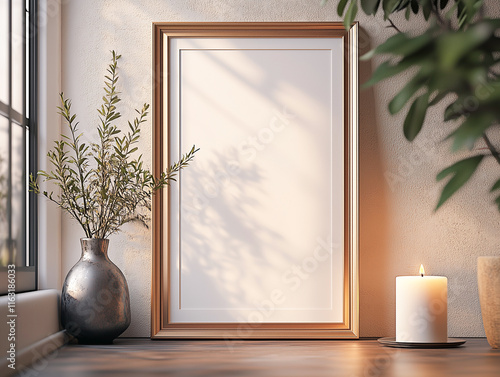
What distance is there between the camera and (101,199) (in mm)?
1329

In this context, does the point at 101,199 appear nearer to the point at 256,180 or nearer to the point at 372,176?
the point at 256,180

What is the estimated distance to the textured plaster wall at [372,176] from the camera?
55.9 inches

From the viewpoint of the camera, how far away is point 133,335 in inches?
55.8

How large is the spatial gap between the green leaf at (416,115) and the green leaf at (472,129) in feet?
0.21

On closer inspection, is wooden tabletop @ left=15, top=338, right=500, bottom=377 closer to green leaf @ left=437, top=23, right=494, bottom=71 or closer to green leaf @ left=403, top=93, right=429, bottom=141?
green leaf @ left=403, top=93, right=429, bottom=141

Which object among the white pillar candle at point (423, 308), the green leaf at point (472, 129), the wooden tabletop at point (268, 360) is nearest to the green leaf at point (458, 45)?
the green leaf at point (472, 129)

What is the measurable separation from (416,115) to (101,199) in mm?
1059

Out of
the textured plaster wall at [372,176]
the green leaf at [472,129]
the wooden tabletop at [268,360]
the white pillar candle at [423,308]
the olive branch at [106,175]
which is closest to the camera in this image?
the green leaf at [472,129]

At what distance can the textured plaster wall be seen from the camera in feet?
4.66

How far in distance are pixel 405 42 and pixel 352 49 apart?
1173 mm

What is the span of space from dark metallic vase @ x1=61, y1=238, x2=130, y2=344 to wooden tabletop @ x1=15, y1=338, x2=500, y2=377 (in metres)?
0.04

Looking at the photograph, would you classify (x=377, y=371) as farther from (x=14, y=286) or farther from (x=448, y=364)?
(x=14, y=286)

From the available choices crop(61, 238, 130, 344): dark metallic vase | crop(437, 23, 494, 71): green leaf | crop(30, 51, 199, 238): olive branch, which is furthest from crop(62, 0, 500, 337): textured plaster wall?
crop(437, 23, 494, 71): green leaf

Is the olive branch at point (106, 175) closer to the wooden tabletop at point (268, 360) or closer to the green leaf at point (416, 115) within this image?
the wooden tabletop at point (268, 360)
